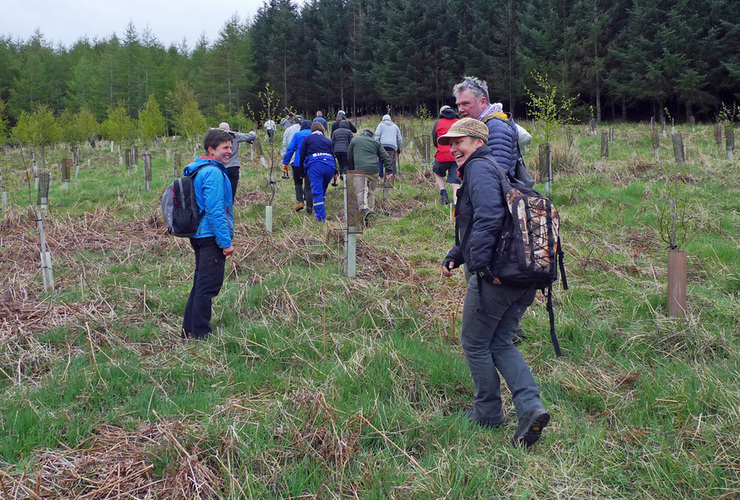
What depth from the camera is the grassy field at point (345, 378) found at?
8.87 ft

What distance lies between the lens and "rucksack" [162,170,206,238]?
430 centimetres

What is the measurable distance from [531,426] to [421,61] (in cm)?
4132

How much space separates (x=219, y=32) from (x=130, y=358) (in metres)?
46.3

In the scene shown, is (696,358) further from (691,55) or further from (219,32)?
(219,32)

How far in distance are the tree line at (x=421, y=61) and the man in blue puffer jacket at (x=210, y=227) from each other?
20117 mm

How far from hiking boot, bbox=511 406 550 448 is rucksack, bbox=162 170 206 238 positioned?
9.43 feet

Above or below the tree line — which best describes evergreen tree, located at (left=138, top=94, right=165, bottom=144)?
below

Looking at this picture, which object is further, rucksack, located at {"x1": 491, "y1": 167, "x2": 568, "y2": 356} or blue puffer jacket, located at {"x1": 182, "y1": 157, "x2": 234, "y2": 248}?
blue puffer jacket, located at {"x1": 182, "y1": 157, "x2": 234, "y2": 248}

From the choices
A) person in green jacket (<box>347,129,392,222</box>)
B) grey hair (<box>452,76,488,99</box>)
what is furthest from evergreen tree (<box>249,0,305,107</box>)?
grey hair (<box>452,76,488,99</box>)

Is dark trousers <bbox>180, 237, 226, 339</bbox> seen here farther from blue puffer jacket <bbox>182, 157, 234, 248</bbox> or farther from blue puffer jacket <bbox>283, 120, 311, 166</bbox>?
blue puffer jacket <bbox>283, 120, 311, 166</bbox>

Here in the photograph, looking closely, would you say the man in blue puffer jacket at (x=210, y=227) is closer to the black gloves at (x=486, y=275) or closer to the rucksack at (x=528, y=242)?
the black gloves at (x=486, y=275)

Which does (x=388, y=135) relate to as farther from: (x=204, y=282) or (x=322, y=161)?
(x=204, y=282)

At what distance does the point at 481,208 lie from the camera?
2.88 metres

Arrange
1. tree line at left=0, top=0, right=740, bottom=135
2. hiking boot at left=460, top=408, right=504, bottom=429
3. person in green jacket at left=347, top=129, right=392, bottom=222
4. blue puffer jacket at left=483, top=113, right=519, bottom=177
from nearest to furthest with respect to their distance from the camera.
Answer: hiking boot at left=460, top=408, right=504, bottom=429 < blue puffer jacket at left=483, top=113, right=519, bottom=177 < person in green jacket at left=347, top=129, right=392, bottom=222 < tree line at left=0, top=0, right=740, bottom=135
